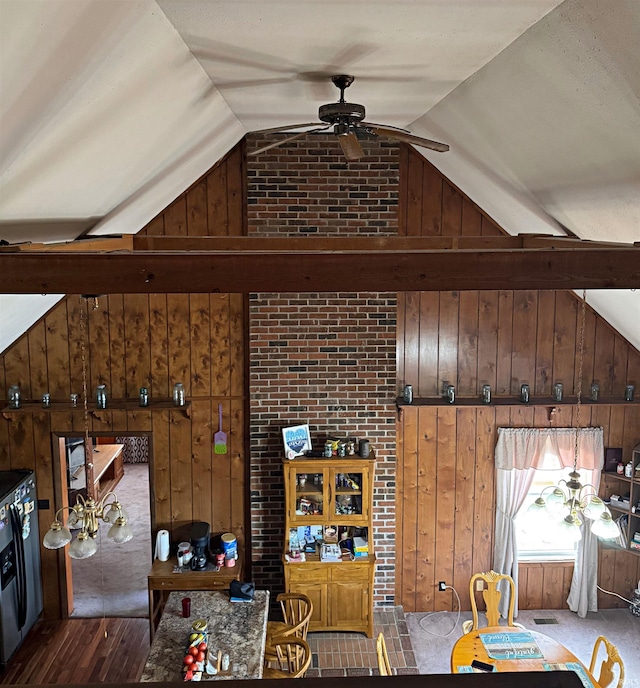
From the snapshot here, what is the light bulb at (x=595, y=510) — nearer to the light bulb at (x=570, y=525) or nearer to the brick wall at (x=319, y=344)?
the light bulb at (x=570, y=525)

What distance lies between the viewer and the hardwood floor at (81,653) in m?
5.67

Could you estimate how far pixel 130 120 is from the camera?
3027 millimetres

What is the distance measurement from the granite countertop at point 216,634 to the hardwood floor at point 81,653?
2.34 feet

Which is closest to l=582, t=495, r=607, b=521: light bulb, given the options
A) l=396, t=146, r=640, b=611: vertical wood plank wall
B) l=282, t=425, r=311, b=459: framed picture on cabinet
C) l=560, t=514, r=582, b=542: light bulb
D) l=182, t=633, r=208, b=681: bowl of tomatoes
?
l=560, t=514, r=582, b=542: light bulb

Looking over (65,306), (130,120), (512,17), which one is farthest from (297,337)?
(512,17)

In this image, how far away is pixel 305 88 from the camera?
12.3 ft


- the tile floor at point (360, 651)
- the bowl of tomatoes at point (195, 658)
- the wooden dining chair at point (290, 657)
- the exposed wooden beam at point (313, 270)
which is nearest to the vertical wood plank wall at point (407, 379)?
the tile floor at point (360, 651)

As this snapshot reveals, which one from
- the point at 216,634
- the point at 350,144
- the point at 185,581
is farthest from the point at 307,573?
the point at 350,144

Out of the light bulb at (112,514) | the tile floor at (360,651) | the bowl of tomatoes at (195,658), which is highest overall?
the light bulb at (112,514)

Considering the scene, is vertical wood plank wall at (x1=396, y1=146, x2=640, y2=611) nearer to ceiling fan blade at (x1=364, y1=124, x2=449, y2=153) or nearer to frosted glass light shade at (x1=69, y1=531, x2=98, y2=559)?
ceiling fan blade at (x1=364, y1=124, x2=449, y2=153)

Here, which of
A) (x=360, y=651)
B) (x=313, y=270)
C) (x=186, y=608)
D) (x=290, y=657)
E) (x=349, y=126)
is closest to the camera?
(x=313, y=270)

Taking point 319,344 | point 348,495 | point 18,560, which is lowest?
point 18,560

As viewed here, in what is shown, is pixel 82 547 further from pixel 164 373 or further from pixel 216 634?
pixel 164 373

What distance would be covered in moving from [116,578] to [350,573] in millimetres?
2890
